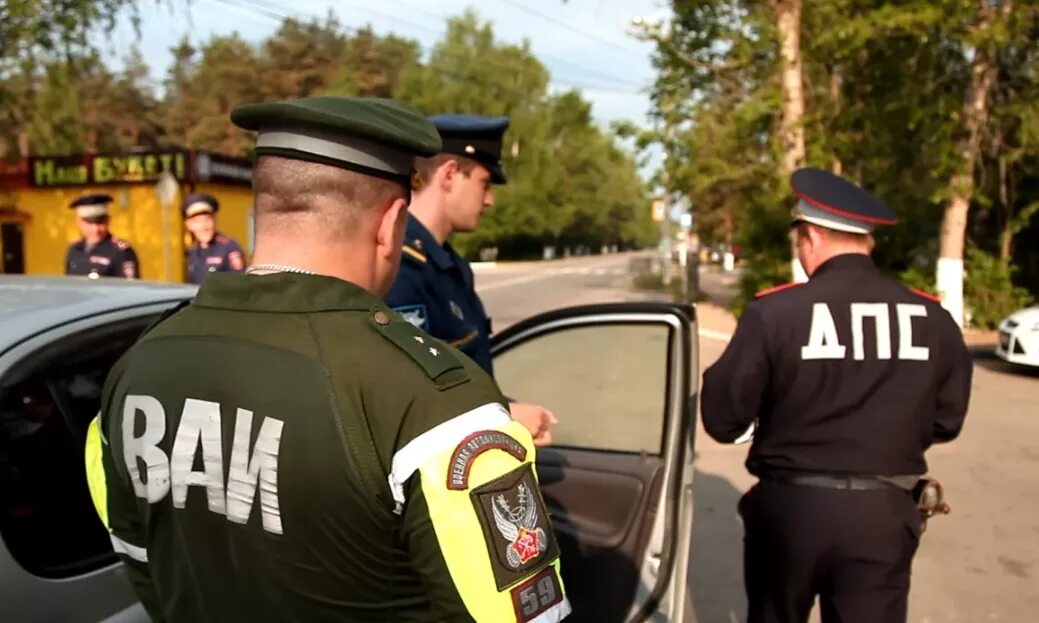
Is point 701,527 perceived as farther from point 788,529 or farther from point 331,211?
point 331,211

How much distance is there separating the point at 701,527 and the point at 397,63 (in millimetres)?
59371

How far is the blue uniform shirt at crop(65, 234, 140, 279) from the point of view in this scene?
6.24 m

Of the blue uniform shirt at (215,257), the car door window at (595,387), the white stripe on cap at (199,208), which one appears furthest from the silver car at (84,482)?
the white stripe on cap at (199,208)

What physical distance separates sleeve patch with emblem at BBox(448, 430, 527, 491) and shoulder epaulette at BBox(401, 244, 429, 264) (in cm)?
126

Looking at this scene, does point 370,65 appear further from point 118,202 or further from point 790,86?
point 790,86

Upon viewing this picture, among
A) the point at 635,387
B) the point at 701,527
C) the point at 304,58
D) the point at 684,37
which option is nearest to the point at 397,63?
the point at 304,58

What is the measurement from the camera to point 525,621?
109 centimetres

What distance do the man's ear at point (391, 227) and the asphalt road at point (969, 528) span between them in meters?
3.22

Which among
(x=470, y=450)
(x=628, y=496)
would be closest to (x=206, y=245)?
(x=628, y=496)

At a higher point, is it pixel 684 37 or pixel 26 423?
pixel 684 37

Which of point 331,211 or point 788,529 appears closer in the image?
point 331,211

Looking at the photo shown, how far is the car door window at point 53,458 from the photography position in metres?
1.86

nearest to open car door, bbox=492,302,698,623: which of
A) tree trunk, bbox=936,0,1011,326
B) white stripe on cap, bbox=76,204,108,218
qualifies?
white stripe on cap, bbox=76,204,108,218

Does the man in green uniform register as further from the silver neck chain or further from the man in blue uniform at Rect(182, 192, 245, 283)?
the man in blue uniform at Rect(182, 192, 245, 283)
